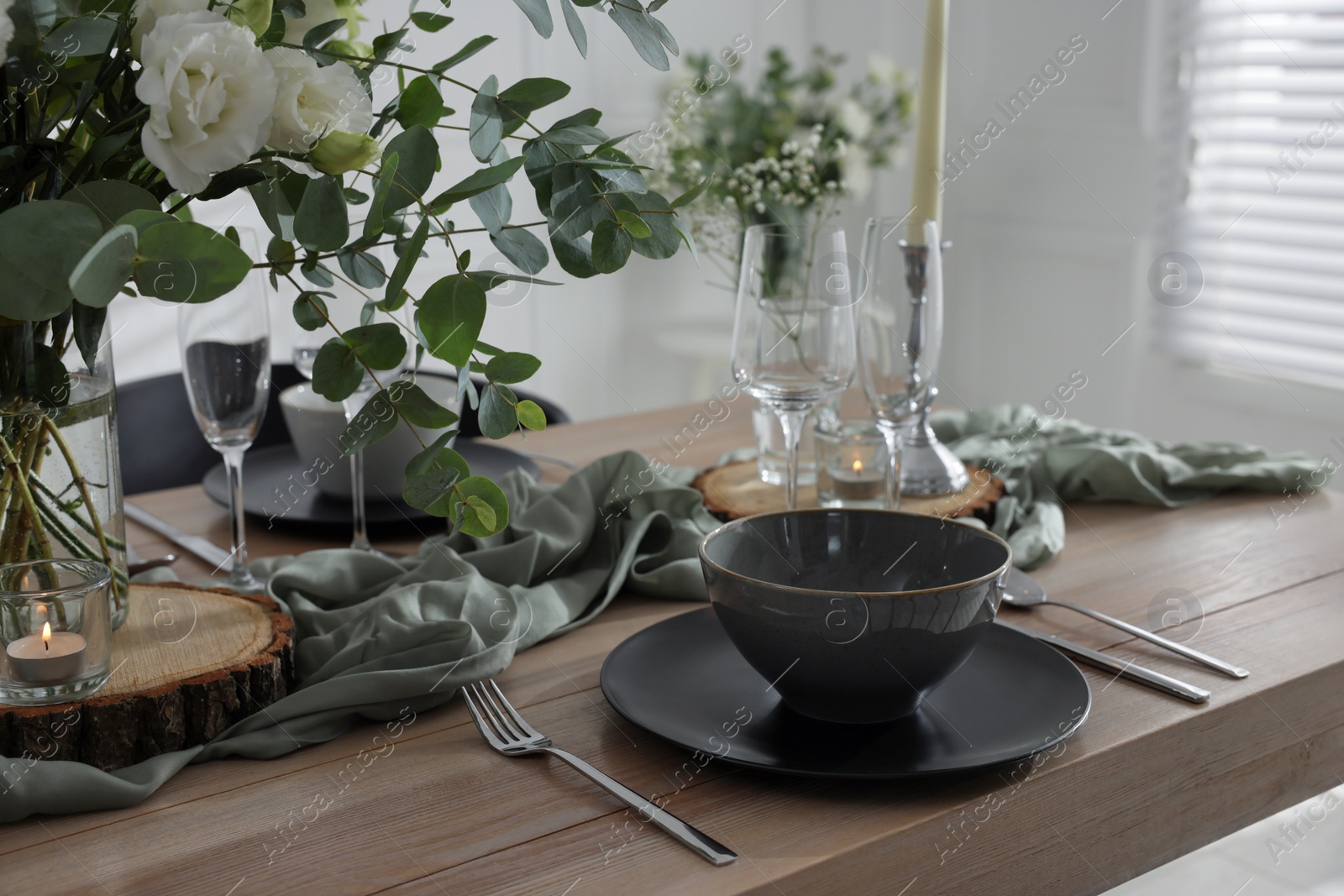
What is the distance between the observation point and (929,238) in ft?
3.67

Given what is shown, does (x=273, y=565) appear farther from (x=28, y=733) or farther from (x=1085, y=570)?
(x=1085, y=570)

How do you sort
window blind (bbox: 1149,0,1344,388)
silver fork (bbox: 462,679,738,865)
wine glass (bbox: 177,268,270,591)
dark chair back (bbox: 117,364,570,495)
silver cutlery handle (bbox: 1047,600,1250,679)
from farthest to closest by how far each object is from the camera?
window blind (bbox: 1149,0,1344,388) < dark chair back (bbox: 117,364,570,495) < wine glass (bbox: 177,268,270,591) < silver cutlery handle (bbox: 1047,600,1250,679) < silver fork (bbox: 462,679,738,865)

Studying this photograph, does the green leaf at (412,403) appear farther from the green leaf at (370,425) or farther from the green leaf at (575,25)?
the green leaf at (575,25)

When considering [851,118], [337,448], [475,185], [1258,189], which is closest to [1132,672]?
[475,185]

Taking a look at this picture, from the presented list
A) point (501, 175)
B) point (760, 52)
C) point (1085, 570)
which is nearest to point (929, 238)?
point (1085, 570)

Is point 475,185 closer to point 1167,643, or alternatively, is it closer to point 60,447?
point 60,447

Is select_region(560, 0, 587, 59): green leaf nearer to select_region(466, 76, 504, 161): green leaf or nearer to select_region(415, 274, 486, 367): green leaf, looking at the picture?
select_region(466, 76, 504, 161): green leaf

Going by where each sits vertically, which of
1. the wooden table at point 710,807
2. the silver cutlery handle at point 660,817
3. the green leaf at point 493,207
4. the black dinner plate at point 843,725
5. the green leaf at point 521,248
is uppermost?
the green leaf at point 493,207

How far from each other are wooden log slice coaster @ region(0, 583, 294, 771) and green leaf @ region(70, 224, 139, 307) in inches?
10.9

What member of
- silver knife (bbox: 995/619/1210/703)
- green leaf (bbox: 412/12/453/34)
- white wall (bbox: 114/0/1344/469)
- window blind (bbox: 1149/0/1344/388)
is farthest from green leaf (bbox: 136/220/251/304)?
window blind (bbox: 1149/0/1344/388)

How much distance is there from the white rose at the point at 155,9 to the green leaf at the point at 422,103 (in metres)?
0.11

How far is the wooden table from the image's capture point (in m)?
0.60

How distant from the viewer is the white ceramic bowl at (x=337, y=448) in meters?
1.19

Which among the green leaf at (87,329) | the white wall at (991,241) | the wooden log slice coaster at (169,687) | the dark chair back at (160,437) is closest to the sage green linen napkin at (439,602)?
the wooden log slice coaster at (169,687)
